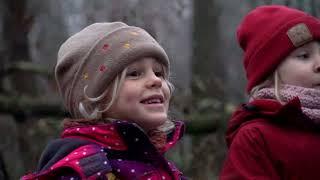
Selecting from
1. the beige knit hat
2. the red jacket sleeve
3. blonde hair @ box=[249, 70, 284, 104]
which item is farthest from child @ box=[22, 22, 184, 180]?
blonde hair @ box=[249, 70, 284, 104]

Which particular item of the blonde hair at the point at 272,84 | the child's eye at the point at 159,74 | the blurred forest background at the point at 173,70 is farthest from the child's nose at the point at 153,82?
the blurred forest background at the point at 173,70

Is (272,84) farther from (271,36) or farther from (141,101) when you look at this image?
(141,101)

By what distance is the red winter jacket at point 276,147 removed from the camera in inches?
113

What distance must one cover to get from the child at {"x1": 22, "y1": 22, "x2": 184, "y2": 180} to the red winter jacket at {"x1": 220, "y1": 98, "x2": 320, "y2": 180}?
0.96 feet

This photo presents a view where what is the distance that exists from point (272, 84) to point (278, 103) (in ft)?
0.55

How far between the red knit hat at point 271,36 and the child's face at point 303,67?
3 centimetres

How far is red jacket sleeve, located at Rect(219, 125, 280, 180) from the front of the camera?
2865 millimetres

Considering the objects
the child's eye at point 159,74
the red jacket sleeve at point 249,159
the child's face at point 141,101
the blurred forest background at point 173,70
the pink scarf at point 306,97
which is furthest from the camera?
the blurred forest background at point 173,70

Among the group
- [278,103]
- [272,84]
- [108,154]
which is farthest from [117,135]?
[272,84]

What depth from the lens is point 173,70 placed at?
6.36 m

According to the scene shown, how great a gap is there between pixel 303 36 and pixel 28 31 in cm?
514

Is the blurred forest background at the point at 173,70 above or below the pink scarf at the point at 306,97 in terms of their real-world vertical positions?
below

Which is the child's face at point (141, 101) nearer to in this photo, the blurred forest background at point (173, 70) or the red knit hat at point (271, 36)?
the red knit hat at point (271, 36)

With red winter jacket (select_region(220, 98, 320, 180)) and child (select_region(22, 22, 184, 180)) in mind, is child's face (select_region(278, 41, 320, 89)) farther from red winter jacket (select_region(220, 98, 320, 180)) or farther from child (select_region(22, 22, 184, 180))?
child (select_region(22, 22, 184, 180))
